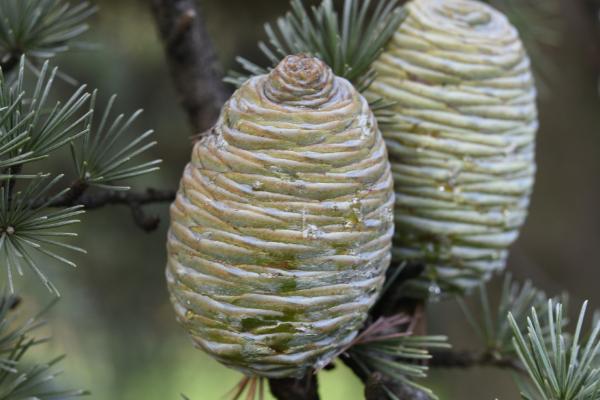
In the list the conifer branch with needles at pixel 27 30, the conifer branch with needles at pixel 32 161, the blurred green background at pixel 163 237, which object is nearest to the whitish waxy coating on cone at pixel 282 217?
the conifer branch with needles at pixel 32 161

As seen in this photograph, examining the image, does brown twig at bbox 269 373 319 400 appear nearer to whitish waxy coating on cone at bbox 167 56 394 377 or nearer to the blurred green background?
whitish waxy coating on cone at bbox 167 56 394 377

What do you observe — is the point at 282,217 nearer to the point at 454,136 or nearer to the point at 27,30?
the point at 454,136

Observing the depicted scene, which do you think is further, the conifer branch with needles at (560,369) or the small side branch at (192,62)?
the small side branch at (192,62)

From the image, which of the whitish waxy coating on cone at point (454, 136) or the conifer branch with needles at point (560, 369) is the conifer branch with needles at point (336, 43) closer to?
the whitish waxy coating on cone at point (454, 136)

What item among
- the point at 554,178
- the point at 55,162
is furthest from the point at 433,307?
the point at 55,162

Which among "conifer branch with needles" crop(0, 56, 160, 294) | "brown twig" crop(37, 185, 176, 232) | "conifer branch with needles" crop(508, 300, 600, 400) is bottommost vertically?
"conifer branch with needles" crop(508, 300, 600, 400)

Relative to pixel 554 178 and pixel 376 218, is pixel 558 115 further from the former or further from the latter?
pixel 376 218

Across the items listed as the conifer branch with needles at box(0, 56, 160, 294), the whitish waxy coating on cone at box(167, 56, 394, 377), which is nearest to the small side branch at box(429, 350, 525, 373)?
the whitish waxy coating on cone at box(167, 56, 394, 377)
